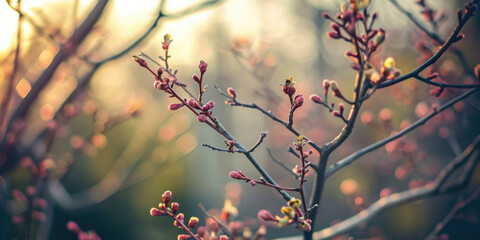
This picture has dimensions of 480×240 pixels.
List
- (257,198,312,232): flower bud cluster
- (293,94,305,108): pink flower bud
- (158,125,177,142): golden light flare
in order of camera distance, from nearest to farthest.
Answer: (257,198,312,232): flower bud cluster < (293,94,305,108): pink flower bud < (158,125,177,142): golden light flare

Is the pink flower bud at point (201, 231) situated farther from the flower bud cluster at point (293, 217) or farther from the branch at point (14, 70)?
the branch at point (14, 70)

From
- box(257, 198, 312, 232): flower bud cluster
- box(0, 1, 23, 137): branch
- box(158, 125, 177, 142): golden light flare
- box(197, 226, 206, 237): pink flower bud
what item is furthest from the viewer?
box(158, 125, 177, 142): golden light flare

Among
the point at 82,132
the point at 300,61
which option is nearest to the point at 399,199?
the point at 82,132

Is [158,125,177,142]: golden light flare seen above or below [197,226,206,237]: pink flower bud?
above

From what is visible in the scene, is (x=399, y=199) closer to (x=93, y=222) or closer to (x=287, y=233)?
(x=93, y=222)

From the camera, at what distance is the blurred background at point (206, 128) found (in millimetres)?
2619

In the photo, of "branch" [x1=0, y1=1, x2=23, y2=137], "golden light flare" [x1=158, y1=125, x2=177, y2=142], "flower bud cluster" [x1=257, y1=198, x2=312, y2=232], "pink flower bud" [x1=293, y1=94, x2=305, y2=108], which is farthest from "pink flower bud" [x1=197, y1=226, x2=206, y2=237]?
"golden light flare" [x1=158, y1=125, x2=177, y2=142]

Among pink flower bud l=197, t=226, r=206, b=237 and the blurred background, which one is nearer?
pink flower bud l=197, t=226, r=206, b=237

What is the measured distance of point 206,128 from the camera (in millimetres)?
13102

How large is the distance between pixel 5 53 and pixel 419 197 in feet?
10.4

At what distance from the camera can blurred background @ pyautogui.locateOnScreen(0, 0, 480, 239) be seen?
8.59 ft

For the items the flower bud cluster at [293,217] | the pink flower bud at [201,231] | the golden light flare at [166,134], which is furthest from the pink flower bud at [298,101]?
the golden light flare at [166,134]

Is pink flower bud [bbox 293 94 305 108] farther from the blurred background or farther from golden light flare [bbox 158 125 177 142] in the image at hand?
golden light flare [bbox 158 125 177 142]

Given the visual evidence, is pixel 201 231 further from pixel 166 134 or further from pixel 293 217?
pixel 166 134
